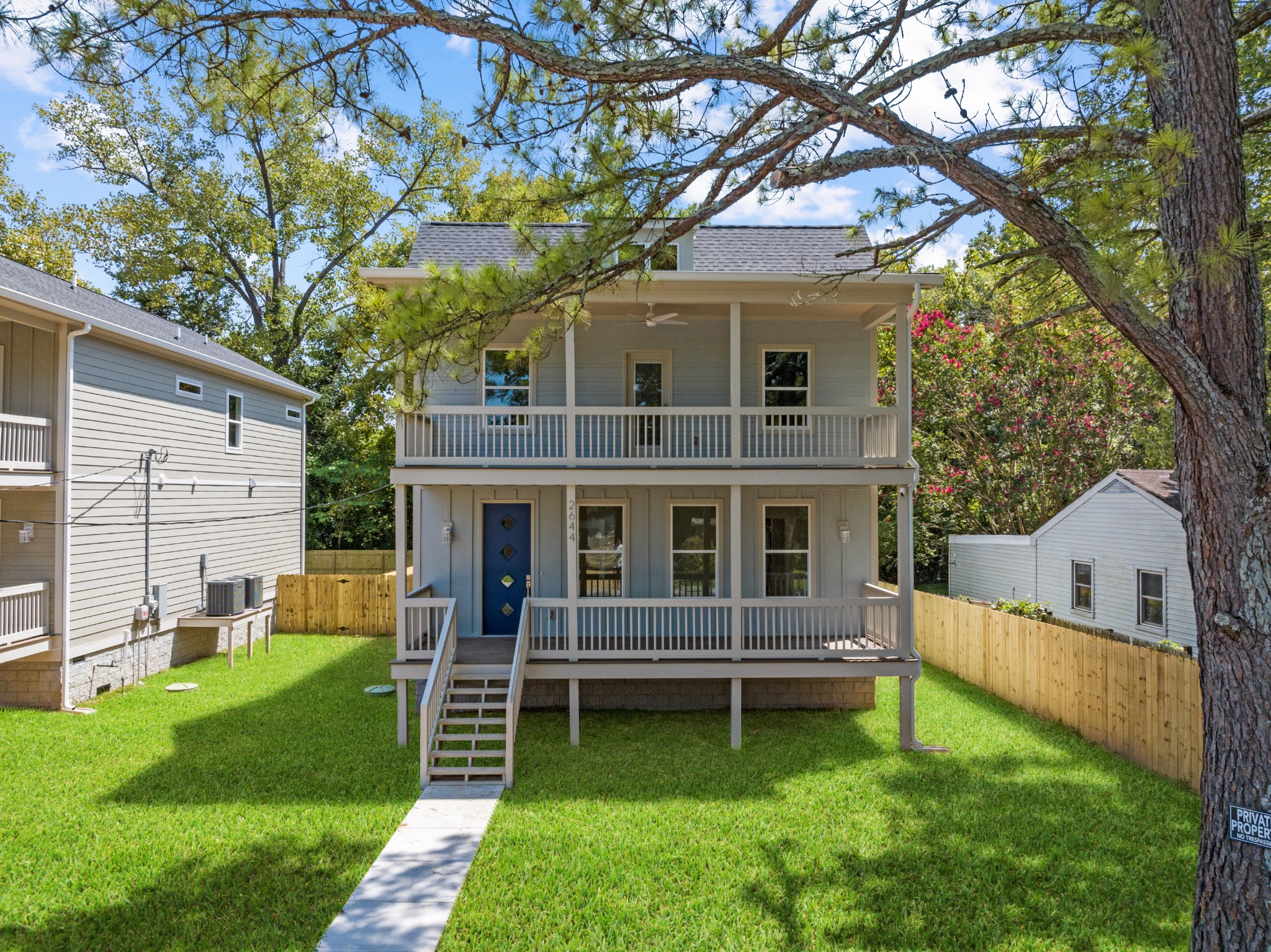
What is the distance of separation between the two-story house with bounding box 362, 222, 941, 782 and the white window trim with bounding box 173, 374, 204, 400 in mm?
5806

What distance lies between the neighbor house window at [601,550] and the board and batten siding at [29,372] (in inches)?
319

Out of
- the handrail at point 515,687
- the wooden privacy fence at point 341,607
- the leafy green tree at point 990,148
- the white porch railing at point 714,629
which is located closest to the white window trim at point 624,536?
the white porch railing at point 714,629

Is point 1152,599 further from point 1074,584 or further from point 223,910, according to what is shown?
point 223,910

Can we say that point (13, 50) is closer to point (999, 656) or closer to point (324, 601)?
point (999, 656)

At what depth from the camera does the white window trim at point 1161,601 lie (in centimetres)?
1184

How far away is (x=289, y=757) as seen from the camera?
9.00m

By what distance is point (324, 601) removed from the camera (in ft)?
58.6

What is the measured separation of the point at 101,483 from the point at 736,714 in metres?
10.6

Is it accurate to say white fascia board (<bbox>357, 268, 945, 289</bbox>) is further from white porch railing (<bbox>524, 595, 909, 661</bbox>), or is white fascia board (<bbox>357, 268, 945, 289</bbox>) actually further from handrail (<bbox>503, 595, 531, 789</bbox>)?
handrail (<bbox>503, 595, 531, 789</bbox>)

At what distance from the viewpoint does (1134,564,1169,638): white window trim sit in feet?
38.8

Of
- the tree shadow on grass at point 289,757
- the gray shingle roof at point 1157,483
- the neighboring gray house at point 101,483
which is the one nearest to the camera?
the tree shadow on grass at point 289,757

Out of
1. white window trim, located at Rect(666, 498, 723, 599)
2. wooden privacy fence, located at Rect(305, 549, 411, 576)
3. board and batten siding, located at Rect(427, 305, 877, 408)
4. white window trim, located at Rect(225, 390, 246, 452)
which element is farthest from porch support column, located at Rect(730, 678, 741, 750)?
wooden privacy fence, located at Rect(305, 549, 411, 576)

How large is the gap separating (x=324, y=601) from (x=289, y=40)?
14544 millimetres

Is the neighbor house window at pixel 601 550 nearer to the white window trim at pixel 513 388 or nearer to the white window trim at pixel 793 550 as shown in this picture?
the white window trim at pixel 513 388
